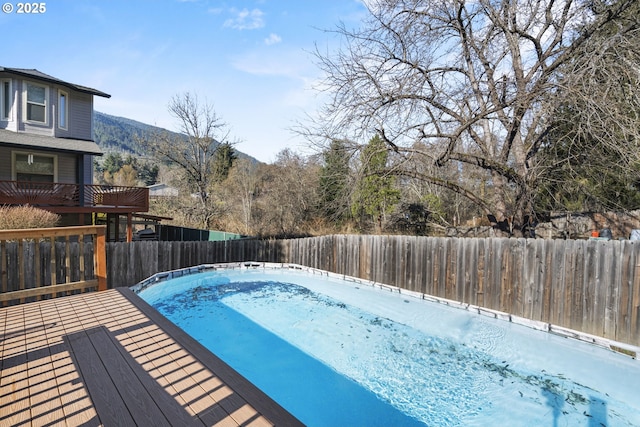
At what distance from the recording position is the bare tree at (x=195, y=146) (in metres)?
19.0

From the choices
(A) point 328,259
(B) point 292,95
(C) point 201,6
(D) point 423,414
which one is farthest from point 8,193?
(D) point 423,414

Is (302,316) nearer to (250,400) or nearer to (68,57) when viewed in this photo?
(250,400)

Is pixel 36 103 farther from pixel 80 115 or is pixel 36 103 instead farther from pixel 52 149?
pixel 52 149

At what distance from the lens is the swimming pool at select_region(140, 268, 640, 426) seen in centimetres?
429

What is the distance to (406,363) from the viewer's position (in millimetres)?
5473

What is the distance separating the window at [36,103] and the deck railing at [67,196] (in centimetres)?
272

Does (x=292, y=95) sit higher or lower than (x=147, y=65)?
lower

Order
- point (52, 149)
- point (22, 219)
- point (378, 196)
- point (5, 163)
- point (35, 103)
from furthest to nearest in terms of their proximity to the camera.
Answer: point (378, 196)
point (35, 103)
point (5, 163)
point (52, 149)
point (22, 219)

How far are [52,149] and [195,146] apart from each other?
888cm

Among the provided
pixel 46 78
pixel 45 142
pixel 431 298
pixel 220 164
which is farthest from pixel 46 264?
pixel 220 164

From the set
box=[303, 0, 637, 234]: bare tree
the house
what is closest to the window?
the house

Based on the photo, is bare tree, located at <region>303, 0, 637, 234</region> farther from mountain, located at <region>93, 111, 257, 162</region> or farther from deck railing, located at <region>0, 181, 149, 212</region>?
mountain, located at <region>93, 111, 257, 162</region>

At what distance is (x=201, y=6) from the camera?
34.0 feet

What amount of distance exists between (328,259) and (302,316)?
3.15 m
